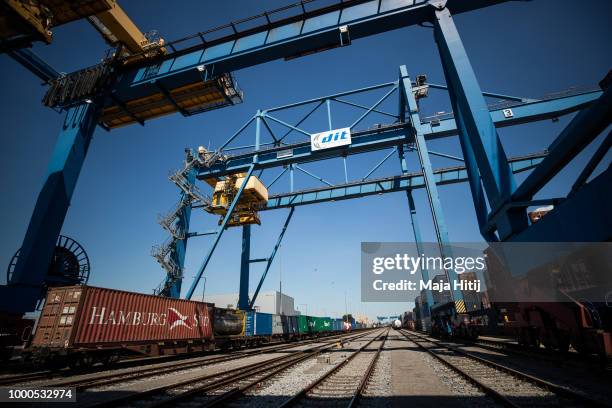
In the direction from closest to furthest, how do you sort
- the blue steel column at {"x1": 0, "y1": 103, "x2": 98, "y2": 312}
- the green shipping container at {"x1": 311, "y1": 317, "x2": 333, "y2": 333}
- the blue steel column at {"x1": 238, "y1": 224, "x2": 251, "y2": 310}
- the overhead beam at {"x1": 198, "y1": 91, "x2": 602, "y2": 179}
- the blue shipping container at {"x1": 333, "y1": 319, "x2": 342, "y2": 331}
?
the blue steel column at {"x1": 0, "y1": 103, "x2": 98, "y2": 312}, the overhead beam at {"x1": 198, "y1": 91, "x2": 602, "y2": 179}, the blue steel column at {"x1": 238, "y1": 224, "x2": 251, "y2": 310}, the green shipping container at {"x1": 311, "y1": 317, "x2": 333, "y2": 333}, the blue shipping container at {"x1": 333, "y1": 319, "x2": 342, "y2": 331}

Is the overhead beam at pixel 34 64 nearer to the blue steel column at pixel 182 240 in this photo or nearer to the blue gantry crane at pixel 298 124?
the blue gantry crane at pixel 298 124

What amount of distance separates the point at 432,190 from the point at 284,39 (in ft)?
36.1

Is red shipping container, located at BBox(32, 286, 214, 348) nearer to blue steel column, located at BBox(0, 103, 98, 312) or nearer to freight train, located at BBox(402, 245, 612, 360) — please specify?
blue steel column, located at BBox(0, 103, 98, 312)

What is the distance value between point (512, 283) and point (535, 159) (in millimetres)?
16281

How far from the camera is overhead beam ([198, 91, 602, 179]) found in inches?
658

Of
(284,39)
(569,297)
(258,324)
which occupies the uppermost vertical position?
(284,39)

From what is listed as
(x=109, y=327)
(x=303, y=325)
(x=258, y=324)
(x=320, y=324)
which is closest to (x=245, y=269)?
(x=258, y=324)

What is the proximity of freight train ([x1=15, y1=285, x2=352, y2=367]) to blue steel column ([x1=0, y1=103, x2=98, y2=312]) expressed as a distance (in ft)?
5.80

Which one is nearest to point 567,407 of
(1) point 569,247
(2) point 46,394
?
(1) point 569,247

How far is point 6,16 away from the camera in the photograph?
10.2 m

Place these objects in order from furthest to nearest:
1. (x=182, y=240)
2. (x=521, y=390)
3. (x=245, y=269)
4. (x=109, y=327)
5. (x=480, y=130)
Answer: (x=245, y=269), (x=182, y=240), (x=109, y=327), (x=480, y=130), (x=521, y=390)

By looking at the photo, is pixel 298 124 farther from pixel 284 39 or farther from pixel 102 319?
pixel 102 319

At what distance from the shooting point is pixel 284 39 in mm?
12852

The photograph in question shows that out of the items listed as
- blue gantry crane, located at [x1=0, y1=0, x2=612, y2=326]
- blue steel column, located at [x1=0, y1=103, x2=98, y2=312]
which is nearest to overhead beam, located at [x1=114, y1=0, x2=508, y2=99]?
blue gantry crane, located at [x1=0, y1=0, x2=612, y2=326]
